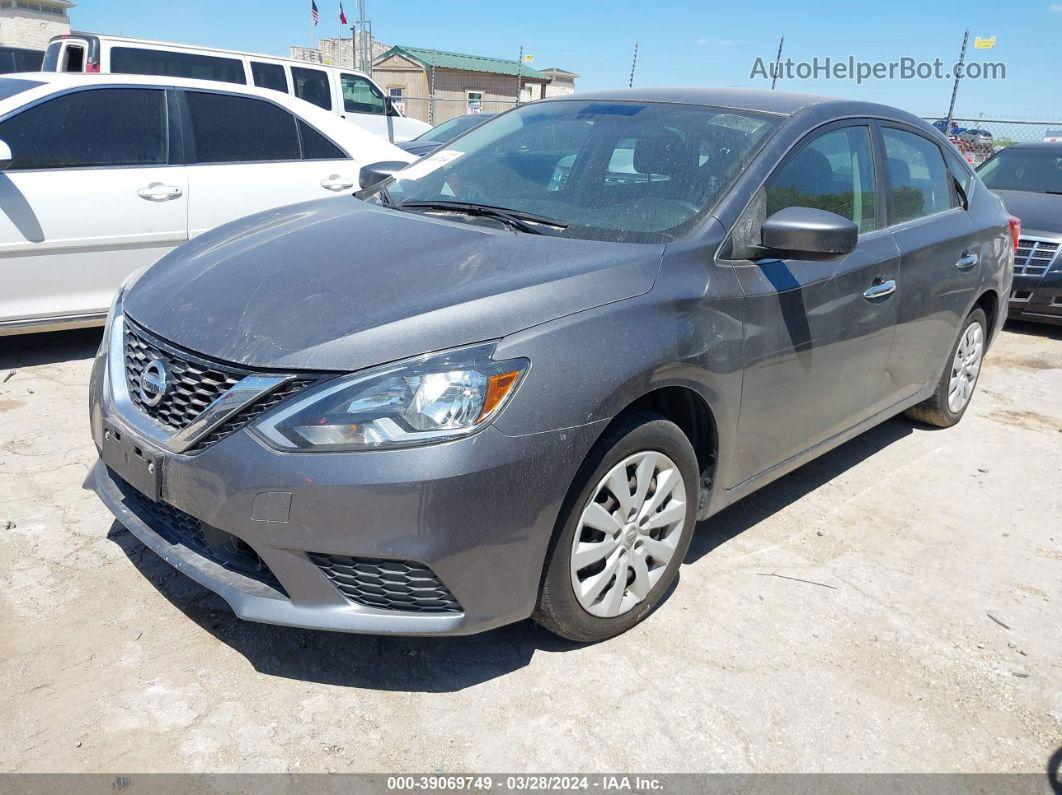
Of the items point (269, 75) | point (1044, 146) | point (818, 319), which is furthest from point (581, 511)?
point (269, 75)

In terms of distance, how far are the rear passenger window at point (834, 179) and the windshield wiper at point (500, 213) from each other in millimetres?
813

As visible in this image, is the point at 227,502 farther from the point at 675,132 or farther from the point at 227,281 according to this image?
the point at 675,132

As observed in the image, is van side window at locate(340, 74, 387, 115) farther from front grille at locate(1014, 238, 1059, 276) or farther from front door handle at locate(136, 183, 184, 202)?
front grille at locate(1014, 238, 1059, 276)

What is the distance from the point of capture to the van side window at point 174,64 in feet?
29.2

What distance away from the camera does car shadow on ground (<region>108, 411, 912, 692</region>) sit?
2.58m

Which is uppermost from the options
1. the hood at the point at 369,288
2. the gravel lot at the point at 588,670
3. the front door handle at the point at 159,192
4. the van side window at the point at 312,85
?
the van side window at the point at 312,85

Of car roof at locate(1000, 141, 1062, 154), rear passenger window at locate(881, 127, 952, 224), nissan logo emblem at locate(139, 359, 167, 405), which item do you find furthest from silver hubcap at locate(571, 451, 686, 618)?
car roof at locate(1000, 141, 1062, 154)

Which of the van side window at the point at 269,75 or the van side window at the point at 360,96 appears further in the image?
the van side window at the point at 360,96

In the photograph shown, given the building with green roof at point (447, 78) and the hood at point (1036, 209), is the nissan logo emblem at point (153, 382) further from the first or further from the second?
the building with green roof at point (447, 78)

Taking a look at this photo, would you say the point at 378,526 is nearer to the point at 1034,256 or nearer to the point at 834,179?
the point at 834,179

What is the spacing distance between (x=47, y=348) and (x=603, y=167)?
4.03 meters

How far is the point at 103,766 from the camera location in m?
2.17

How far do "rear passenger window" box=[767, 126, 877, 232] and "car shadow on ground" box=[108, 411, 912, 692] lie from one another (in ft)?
5.83

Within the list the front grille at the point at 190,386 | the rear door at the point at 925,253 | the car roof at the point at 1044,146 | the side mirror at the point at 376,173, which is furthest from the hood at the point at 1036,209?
the front grille at the point at 190,386
